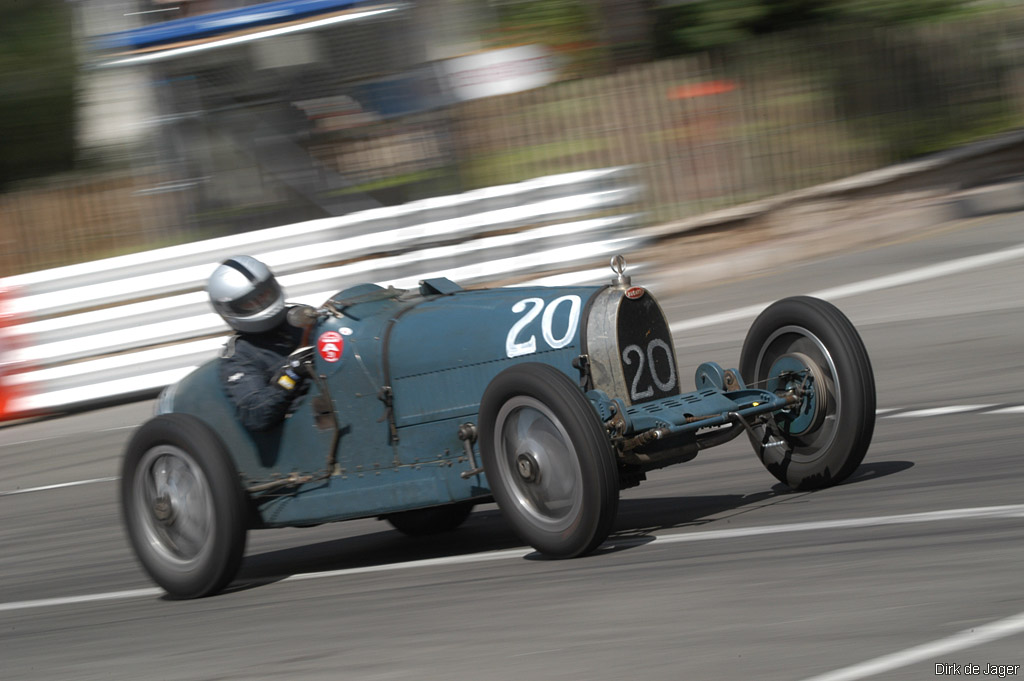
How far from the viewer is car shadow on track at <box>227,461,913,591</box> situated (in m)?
5.90

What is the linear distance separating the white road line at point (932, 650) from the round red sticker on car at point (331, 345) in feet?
10.2

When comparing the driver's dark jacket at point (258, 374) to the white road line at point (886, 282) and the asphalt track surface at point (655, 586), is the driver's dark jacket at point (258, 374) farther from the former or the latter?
the white road line at point (886, 282)

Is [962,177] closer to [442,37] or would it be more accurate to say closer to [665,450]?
[442,37]

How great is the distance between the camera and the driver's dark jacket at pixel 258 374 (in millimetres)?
6191

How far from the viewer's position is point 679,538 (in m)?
5.52

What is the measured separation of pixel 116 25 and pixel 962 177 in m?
9.73

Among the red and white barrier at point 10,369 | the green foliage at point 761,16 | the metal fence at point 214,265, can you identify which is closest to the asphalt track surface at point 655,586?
the metal fence at point 214,265

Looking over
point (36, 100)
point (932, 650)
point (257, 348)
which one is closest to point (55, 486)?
point (257, 348)

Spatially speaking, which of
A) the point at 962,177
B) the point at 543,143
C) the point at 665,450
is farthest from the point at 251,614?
the point at 962,177

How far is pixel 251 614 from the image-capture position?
5.71 meters

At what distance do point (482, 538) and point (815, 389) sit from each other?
1.88m

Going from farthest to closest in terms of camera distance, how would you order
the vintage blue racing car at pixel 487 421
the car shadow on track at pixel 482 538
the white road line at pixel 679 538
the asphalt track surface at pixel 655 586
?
Answer: the car shadow on track at pixel 482 538
the vintage blue racing car at pixel 487 421
the white road line at pixel 679 538
the asphalt track surface at pixel 655 586

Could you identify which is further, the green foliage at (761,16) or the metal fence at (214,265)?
the green foliage at (761,16)

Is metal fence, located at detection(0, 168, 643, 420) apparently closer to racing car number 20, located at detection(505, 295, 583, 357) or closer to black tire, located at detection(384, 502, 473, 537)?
black tire, located at detection(384, 502, 473, 537)
